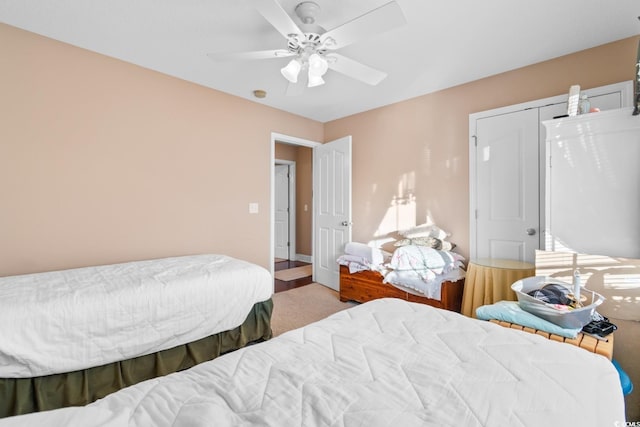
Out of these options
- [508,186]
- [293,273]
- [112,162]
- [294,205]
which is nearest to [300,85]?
[112,162]

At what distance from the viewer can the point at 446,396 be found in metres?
0.81

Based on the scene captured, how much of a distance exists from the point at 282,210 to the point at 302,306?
3.24m

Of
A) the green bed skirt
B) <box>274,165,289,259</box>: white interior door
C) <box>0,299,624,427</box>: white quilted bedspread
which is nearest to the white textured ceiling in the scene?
<box>0,299,624,427</box>: white quilted bedspread

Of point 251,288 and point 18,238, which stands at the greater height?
point 18,238

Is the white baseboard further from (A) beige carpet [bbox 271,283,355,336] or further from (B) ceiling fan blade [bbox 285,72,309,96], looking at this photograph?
(B) ceiling fan blade [bbox 285,72,309,96]

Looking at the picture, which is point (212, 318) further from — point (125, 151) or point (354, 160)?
point (354, 160)

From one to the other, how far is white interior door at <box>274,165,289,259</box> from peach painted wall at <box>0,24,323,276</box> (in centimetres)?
259

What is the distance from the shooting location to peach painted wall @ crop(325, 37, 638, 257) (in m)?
2.52

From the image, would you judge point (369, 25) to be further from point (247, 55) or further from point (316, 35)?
point (247, 55)

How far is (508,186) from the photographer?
2.90 m

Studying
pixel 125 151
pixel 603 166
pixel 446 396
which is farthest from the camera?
pixel 125 151

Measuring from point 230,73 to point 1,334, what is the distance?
2598mm

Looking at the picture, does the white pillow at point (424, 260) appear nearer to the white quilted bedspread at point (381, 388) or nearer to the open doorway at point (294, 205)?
the white quilted bedspread at point (381, 388)

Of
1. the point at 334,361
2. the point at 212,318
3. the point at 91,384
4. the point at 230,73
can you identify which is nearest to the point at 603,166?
the point at 334,361
